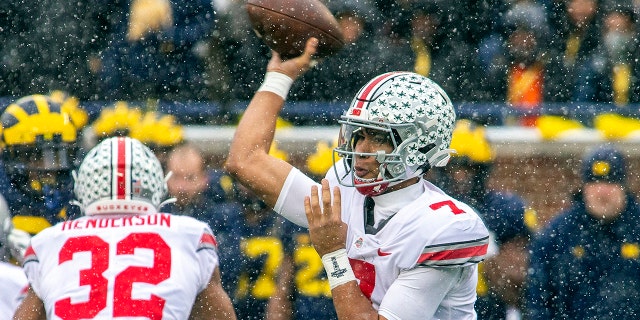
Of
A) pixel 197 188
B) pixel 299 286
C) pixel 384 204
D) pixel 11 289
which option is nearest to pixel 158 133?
pixel 197 188

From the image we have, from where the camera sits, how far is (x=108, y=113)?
6133mm

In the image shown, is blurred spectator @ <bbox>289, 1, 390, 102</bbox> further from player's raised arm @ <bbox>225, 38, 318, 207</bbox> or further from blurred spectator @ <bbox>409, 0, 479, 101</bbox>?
player's raised arm @ <bbox>225, 38, 318, 207</bbox>

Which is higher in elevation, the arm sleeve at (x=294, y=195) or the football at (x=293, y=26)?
the football at (x=293, y=26)

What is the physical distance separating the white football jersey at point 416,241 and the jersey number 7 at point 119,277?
0.60 meters

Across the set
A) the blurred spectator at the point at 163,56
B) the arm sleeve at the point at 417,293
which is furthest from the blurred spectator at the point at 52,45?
the arm sleeve at the point at 417,293

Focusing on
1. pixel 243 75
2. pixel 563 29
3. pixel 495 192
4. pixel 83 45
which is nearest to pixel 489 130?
pixel 495 192

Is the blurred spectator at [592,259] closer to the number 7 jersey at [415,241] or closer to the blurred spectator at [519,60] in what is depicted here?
the blurred spectator at [519,60]

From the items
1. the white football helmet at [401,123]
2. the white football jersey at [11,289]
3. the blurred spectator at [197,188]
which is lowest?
the blurred spectator at [197,188]

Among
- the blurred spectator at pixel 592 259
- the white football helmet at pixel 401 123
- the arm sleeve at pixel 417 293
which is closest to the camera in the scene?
the arm sleeve at pixel 417 293

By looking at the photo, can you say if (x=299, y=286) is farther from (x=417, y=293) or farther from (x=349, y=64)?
(x=417, y=293)

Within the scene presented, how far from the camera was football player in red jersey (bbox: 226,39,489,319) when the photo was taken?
322 centimetres

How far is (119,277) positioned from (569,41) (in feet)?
13.4

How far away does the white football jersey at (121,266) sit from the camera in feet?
11.4

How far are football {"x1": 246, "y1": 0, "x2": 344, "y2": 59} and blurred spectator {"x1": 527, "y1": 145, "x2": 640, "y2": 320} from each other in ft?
6.83
